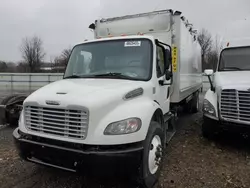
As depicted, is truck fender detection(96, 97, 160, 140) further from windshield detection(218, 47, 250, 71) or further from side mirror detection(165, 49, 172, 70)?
windshield detection(218, 47, 250, 71)

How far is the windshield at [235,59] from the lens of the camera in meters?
6.54

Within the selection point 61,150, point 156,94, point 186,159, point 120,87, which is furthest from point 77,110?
point 186,159

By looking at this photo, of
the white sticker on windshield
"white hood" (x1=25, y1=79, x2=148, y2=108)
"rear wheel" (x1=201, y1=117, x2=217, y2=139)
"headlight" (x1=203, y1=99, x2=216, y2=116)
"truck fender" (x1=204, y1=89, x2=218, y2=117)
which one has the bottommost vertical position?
"rear wheel" (x1=201, y1=117, x2=217, y2=139)

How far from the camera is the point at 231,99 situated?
17.2ft

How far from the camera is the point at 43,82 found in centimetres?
2264

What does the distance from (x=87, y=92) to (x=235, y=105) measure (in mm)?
3365

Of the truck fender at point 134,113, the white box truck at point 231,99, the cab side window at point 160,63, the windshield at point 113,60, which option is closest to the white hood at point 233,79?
the white box truck at point 231,99

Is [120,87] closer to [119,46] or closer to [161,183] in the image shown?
[119,46]

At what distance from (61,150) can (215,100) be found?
12.7ft

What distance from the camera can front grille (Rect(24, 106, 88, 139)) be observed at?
322 centimetres

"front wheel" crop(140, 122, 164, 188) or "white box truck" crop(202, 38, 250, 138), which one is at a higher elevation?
"white box truck" crop(202, 38, 250, 138)

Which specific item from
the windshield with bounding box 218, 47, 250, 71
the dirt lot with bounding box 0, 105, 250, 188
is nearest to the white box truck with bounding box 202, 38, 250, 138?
the windshield with bounding box 218, 47, 250, 71

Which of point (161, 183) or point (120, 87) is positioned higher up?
point (120, 87)

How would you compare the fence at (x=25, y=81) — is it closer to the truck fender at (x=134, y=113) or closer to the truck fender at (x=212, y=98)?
the truck fender at (x=212, y=98)
